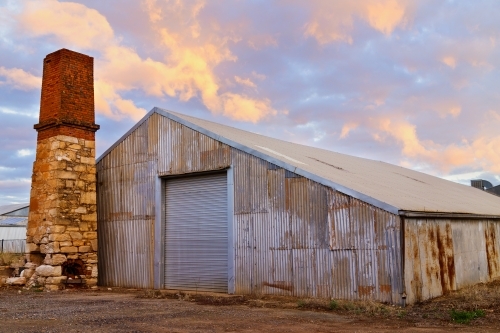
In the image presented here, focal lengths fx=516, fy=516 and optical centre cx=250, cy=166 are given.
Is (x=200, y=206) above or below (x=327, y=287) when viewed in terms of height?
above

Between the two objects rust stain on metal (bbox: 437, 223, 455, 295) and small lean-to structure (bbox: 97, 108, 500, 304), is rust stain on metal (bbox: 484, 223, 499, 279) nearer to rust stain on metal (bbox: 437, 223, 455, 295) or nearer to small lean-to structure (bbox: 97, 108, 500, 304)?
small lean-to structure (bbox: 97, 108, 500, 304)

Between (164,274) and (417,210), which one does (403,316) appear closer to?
(417,210)

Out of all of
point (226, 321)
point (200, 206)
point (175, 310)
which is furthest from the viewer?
point (200, 206)

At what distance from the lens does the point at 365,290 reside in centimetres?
1270

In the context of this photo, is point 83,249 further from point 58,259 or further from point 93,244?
point 58,259

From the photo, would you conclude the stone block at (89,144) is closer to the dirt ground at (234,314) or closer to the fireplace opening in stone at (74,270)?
the fireplace opening in stone at (74,270)

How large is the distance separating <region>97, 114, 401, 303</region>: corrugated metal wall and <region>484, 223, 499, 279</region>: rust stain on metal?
7806 millimetres

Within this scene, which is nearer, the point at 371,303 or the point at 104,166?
the point at 371,303

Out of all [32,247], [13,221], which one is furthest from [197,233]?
[13,221]

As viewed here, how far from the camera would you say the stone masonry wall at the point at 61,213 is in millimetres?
17250

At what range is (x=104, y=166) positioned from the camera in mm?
19734

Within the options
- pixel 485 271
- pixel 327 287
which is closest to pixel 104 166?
pixel 327 287

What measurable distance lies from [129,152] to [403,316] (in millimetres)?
11640

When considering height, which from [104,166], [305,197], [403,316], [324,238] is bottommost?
[403,316]
